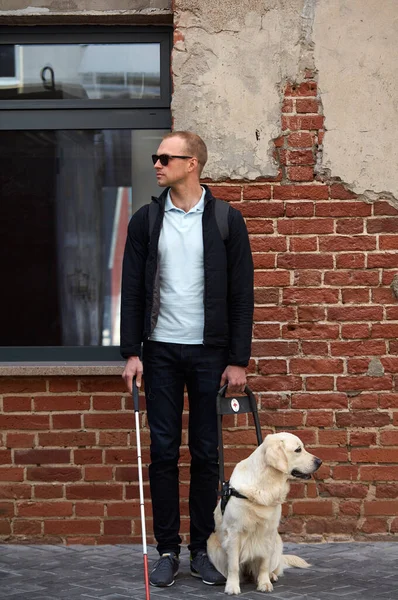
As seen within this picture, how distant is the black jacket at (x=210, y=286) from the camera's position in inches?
236

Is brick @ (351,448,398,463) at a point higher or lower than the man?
lower

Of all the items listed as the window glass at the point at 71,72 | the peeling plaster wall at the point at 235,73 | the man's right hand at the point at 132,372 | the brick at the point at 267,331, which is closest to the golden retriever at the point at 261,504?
the man's right hand at the point at 132,372

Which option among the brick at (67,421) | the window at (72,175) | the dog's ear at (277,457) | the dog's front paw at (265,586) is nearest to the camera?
the dog's ear at (277,457)

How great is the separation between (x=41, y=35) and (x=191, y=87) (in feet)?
3.56

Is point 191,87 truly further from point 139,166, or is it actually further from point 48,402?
point 48,402

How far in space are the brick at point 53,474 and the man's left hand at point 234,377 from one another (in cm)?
148

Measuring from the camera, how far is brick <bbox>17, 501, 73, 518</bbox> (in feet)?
23.1

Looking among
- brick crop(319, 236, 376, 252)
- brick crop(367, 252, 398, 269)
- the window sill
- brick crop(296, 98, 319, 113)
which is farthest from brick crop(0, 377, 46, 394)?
brick crop(296, 98, 319, 113)

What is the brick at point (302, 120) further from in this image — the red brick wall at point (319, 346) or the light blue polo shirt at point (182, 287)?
the light blue polo shirt at point (182, 287)

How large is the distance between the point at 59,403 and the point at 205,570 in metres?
1.54

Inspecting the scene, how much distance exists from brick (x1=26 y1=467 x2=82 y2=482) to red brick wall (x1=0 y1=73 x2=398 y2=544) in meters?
0.36

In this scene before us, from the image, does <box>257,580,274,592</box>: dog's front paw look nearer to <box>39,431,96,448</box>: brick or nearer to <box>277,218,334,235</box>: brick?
<box>39,431,96,448</box>: brick

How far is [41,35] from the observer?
729 cm

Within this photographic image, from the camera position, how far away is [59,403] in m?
7.02
